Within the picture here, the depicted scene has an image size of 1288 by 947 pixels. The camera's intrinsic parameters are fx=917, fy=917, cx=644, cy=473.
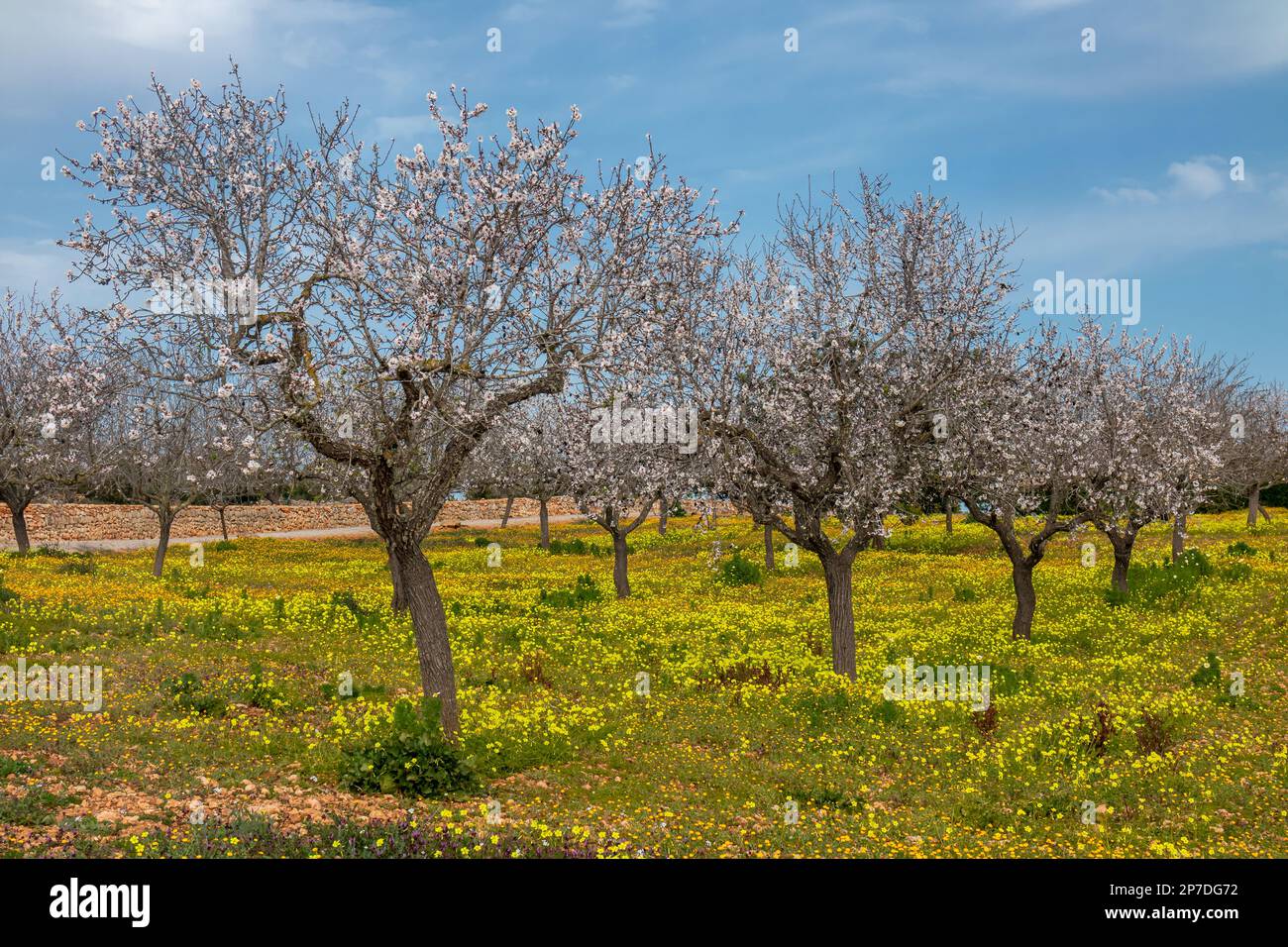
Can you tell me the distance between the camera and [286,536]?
62969mm

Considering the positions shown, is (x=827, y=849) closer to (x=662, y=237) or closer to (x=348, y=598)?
(x=662, y=237)

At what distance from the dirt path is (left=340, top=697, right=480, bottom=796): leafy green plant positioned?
42.3 metres

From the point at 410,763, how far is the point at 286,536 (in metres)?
55.9

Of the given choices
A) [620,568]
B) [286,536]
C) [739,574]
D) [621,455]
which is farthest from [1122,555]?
[286,536]

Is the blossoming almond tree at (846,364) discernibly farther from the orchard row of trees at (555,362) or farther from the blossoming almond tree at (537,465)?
the blossoming almond tree at (537,465)

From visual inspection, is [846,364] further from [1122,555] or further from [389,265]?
[1122,555]

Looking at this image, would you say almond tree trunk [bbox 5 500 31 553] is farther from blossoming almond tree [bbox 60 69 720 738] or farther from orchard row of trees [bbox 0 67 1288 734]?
blossoming almond tree [bbox 60 69 720 738]

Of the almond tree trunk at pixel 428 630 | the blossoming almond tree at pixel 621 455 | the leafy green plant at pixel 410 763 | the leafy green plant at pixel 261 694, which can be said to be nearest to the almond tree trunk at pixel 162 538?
the blossoming almond tree at pixel 621 455

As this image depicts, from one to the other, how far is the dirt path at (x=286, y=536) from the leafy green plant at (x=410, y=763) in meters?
42.3

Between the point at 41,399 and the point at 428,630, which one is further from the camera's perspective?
the point at 41,399

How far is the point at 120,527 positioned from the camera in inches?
2399

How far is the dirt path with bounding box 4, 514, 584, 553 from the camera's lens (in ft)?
172

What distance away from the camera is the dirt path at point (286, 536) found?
52344mm

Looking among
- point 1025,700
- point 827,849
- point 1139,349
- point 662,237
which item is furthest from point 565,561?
point 827,849
